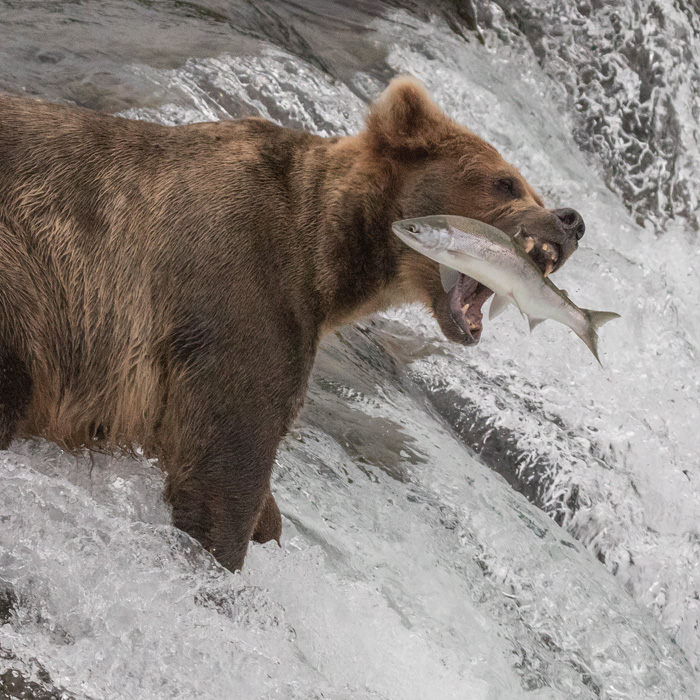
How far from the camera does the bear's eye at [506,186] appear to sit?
360 centimetres

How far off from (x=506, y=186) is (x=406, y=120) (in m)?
0.44

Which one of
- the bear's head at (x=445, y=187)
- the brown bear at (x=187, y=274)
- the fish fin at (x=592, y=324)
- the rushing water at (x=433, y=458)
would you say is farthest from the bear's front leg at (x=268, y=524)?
the fish fin at (x=592, y=324)

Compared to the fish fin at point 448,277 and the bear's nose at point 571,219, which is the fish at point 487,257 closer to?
the fish fin at point 448,277

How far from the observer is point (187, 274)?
11.0 feet

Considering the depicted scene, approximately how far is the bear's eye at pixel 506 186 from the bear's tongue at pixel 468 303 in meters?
0.34

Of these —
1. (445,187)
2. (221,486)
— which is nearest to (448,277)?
(445,187)

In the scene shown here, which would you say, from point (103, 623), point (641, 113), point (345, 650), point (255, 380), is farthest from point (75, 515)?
point (641, 113)

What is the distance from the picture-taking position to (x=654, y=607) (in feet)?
18.4

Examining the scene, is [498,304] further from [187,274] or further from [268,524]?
[268,524]

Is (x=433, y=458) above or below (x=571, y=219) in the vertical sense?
below

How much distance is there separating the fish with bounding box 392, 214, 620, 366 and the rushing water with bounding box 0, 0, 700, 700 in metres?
1.29

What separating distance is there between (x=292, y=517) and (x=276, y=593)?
580 mm

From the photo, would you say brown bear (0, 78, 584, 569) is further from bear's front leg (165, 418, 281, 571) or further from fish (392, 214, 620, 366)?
fish (392, 214, 620, 366)

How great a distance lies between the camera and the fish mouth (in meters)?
3.49
